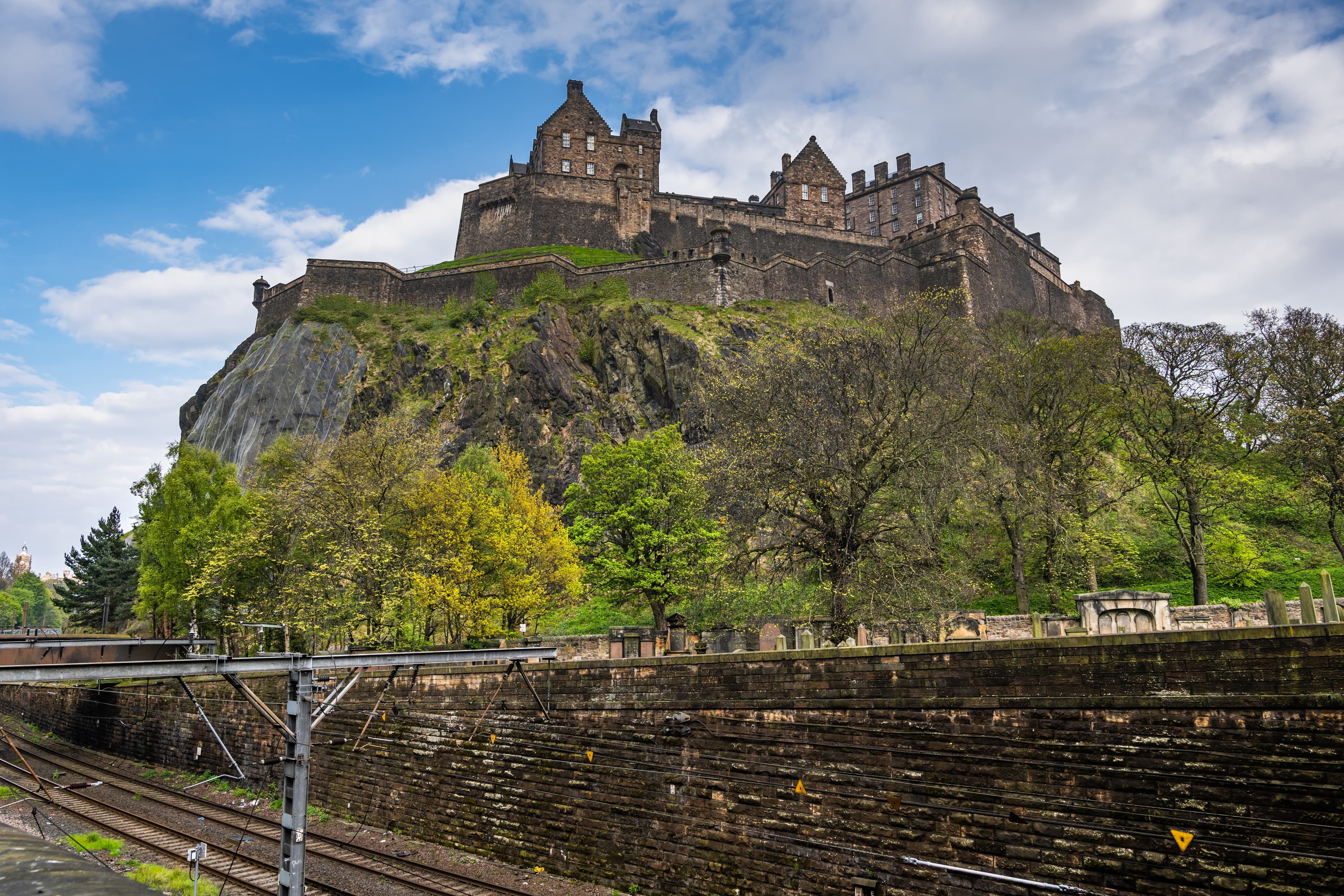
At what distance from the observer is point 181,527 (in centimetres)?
3400

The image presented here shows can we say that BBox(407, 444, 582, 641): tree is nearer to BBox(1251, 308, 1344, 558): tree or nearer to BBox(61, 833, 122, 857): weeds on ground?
BBox(61, 833, 122, 857): weeds on ground

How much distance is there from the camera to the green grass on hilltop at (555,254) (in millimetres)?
58625

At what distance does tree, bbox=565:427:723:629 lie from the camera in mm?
26234

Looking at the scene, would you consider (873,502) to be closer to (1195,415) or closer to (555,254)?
(1195,415)

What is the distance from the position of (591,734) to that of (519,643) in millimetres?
9877

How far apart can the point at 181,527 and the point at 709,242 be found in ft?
126

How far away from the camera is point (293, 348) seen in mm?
52125

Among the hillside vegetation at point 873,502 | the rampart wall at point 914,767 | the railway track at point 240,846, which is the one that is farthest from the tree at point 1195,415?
the railway track at point 240,846

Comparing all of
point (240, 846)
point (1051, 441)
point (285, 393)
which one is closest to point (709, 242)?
point (285, 393)

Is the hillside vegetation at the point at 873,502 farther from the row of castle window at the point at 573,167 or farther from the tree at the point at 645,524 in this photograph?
the row of castle window at the point at 573,167

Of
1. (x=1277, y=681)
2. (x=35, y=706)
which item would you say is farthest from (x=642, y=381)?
(x=1277, y=681)

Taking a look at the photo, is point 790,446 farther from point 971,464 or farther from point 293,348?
point 293,348

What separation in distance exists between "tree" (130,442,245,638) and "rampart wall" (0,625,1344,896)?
66.2ft

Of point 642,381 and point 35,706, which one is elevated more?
point 642,381
